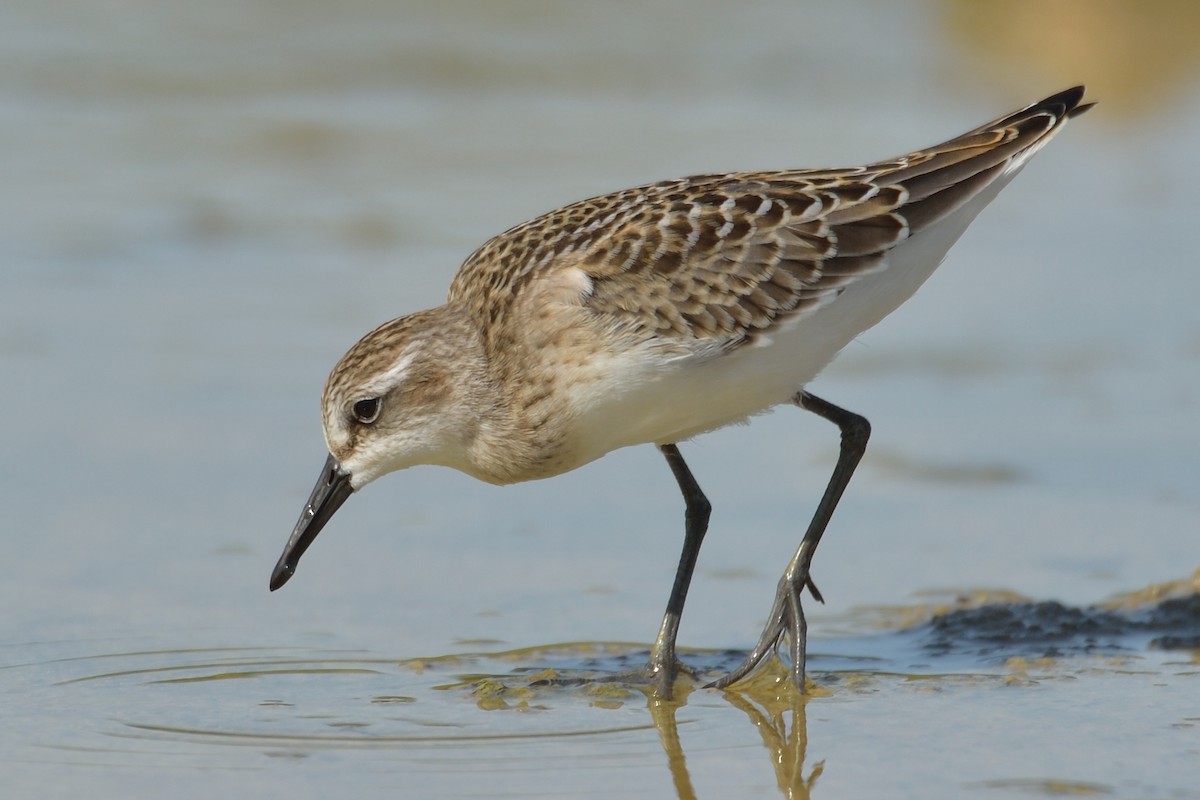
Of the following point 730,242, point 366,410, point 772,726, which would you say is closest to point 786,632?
point 772,726

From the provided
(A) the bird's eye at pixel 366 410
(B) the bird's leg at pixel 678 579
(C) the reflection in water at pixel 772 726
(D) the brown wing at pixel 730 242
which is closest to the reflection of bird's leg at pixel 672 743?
(C) the reflection in water at pixel 772 726

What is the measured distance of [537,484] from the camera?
806 centimetres

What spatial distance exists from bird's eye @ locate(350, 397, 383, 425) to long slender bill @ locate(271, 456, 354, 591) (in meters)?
0.21

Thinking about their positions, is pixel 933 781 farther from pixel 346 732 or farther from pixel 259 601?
pixel 259 601

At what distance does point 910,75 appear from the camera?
15016 millimetres

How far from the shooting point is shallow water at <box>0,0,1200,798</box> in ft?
17.8

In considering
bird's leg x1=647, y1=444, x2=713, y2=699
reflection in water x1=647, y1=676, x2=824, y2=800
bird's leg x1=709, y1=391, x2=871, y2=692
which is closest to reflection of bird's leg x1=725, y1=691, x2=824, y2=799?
reflection in water x1=647, y1=676, x2=824, y2=800

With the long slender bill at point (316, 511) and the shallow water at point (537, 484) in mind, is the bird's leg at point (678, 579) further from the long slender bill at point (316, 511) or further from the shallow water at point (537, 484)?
the long slender bill at point (316, 511)

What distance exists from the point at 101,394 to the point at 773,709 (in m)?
4.25

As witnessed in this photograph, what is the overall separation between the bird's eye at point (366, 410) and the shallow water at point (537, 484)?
0.81 metres

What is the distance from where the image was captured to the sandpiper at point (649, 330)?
19.3ft

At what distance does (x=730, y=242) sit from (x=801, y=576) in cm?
116

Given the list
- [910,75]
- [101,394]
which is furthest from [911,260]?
[910,75]

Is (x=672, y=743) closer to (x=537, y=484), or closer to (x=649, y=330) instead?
(x=649, y=330)
